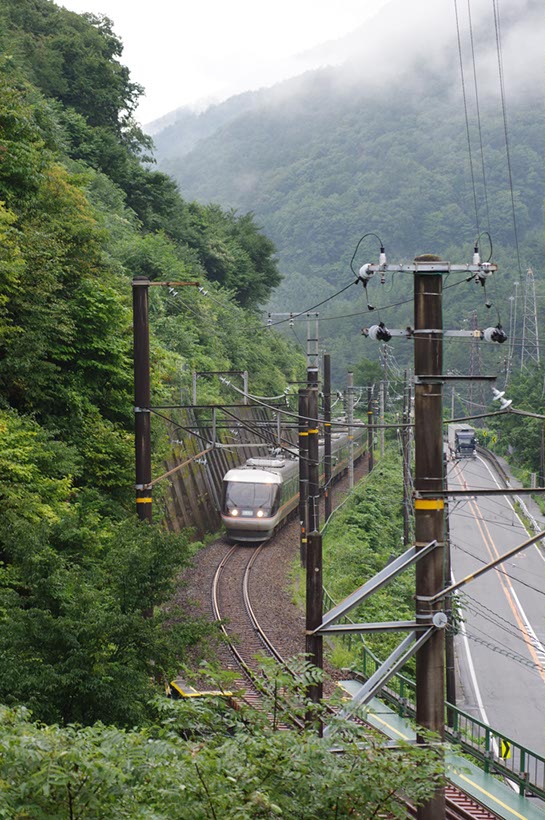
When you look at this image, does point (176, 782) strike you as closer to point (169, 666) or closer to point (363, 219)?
point (169, 666)

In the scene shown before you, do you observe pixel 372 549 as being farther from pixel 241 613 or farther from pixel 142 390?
pixel 142 390

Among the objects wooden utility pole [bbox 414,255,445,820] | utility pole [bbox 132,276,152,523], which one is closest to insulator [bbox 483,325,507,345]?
wooden utility pole [bbox 414,255,445,820]


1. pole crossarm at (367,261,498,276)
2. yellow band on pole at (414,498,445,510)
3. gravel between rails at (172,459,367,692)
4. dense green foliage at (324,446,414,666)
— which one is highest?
pole crossarm at (367,261,498,276)

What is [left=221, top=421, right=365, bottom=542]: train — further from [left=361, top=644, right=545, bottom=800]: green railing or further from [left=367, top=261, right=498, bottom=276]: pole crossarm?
[left=367, top=261, right=498, bottom=276]: pole crossarm

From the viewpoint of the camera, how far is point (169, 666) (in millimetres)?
10141

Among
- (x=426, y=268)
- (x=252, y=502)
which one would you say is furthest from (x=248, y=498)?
(x=426, y=268)

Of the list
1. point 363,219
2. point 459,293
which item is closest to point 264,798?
point 459,293

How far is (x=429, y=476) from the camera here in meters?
8.41

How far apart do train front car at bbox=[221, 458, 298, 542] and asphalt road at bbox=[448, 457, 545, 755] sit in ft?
20.5

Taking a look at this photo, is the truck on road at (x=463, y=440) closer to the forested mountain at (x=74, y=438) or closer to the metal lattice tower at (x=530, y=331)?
the metal lattice tower at (x=530, y=331)

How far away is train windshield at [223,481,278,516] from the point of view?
94.7 ft

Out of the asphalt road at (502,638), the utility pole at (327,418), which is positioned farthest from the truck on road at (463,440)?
the utility pole at (327,418)

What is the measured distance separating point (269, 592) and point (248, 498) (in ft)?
17.6

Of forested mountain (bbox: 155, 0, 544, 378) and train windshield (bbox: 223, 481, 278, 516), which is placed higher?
forested mountain (bbox: 155, 0, 544, 378)
